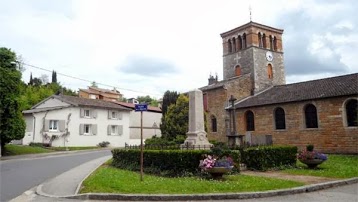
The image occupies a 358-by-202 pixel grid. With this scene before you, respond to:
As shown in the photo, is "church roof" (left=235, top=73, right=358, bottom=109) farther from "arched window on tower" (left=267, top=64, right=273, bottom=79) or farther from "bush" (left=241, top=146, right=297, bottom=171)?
"bush" (left=241, top=146, right=297, bottom=171)

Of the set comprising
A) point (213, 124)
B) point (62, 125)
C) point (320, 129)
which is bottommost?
point (320, 129)

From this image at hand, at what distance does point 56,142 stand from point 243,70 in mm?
23299

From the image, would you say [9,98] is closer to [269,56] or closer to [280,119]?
[280,119]

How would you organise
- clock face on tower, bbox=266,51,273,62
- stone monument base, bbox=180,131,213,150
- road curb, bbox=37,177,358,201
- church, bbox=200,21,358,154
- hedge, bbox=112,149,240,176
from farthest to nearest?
clock face on tower, bbox=266,51,273,62 → church, bbox=200,21,358,154 → stone monument base, bbox=180,131,213,150 → hedge, bbox=112,149,240,176 → road curb, bbox=37,177,358,201

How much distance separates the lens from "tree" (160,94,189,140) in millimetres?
28734

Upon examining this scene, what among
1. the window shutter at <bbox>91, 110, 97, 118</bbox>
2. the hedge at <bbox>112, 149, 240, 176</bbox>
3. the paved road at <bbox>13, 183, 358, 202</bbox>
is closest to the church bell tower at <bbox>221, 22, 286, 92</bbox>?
the window shutter at <bbox>91, 110, 97, 118</bbox>

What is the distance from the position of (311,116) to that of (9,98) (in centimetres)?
2402

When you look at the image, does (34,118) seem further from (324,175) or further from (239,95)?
(324,175)

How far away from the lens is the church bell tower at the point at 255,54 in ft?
121

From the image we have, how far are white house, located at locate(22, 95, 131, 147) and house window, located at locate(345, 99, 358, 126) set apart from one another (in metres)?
27.9

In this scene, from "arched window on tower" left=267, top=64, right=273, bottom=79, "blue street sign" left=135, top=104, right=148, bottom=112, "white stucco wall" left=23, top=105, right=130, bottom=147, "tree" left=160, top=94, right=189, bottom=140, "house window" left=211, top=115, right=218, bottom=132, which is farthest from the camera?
"arched window on tower" left=267, top=64, right=273, bottom=79

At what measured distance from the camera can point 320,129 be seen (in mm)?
25250

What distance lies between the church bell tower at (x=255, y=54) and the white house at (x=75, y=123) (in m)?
15.8

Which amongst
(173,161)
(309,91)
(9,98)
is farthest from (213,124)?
(173,161)
